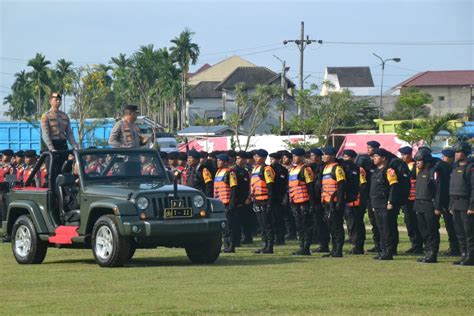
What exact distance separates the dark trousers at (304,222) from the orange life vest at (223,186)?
185 centimetres

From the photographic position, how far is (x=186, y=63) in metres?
123

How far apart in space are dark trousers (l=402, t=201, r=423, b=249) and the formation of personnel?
0.8 inches

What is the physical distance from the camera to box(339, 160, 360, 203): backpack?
2111cm

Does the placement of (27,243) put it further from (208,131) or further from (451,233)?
(208,131)

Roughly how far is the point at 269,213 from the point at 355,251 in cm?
180

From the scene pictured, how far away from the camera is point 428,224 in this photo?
19391 mm

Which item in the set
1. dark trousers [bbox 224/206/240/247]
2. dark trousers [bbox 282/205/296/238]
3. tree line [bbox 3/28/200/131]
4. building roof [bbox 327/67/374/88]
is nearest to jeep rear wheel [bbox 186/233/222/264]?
dark trousers [bbox 224/206/240/247]

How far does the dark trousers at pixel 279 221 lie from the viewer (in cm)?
2345

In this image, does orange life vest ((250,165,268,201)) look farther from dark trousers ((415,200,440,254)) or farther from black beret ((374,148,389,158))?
dark trousers ((415,200,440,254))

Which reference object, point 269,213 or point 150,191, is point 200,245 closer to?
point 150,191

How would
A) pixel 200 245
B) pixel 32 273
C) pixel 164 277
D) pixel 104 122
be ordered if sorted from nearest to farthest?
pixel 164 277 < pixel 32 273 < pixel 200 245 < pixel 104 122

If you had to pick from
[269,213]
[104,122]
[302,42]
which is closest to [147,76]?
[302,42]

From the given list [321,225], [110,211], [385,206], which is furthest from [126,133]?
[385,206]

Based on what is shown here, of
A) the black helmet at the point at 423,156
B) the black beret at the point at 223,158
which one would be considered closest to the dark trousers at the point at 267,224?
the black beret at the point at 223,158
